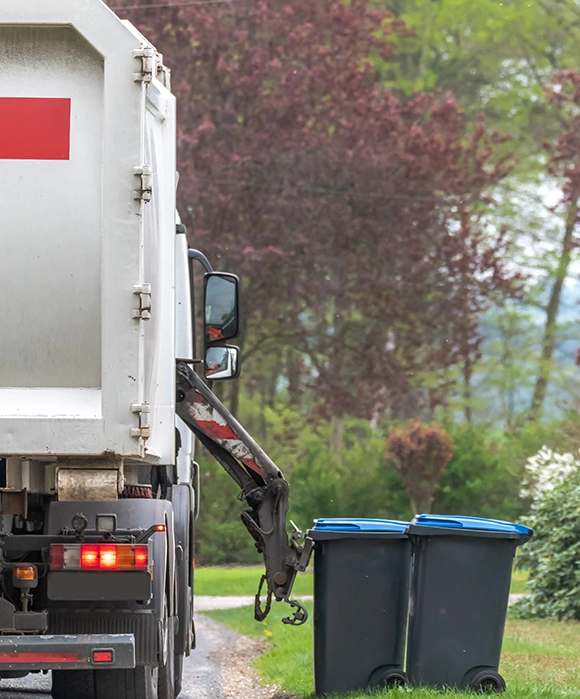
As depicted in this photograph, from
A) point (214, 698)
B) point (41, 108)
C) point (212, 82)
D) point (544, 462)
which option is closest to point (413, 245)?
point (212, 82)

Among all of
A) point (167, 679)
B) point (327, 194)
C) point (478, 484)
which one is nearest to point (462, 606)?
point (167, 679)

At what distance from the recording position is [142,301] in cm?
561

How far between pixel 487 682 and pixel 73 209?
12.6 feet

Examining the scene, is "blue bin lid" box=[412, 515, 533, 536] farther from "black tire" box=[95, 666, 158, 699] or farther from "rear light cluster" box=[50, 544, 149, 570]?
"rear light cluster" box=[50, 544, 149, 570]

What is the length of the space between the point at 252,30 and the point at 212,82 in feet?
4.01

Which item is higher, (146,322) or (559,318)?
(146,322)

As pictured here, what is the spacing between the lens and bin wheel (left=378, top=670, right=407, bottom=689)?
7844 millimetres

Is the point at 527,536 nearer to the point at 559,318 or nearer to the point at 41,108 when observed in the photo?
the point at 41,108

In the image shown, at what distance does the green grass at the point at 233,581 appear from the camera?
661 inches

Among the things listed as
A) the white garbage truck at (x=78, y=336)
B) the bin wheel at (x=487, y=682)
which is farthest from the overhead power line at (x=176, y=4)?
the white garbage truck at (x=78, y=336)

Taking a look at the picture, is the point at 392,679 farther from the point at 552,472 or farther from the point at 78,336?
the point at 552,472

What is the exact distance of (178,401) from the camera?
7906mm

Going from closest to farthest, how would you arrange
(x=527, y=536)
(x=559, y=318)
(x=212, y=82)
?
(x=527, y=536) < (x=212, y=82) < (x=559, y=318)

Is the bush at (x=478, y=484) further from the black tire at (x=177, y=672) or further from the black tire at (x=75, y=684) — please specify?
the black tire at (x=75, y=684)
